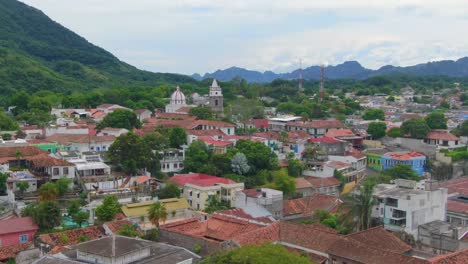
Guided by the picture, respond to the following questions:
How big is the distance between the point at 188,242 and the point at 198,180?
885 centimetres

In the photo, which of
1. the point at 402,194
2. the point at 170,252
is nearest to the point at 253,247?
the point at 170,252

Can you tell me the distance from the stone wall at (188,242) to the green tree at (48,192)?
6.26 m

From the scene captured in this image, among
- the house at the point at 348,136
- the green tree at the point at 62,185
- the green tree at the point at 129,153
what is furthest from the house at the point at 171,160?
the house at the point at 348,136

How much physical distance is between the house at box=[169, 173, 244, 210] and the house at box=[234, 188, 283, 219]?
1.89 metres

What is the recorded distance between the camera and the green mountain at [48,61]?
70312 mm

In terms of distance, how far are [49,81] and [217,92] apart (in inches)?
1137

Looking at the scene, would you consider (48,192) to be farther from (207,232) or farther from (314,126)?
(314,126)

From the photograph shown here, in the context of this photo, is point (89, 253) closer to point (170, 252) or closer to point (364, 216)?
point (170, 252)

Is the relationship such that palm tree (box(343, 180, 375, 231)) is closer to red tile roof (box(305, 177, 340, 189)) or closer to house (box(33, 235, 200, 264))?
red tile roof (box(305, 177, 340, 189))

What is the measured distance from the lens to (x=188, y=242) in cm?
1816

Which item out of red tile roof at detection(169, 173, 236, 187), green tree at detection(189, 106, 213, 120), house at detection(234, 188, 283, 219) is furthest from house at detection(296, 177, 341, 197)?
green tree at detection(189, 106, 213, 120)

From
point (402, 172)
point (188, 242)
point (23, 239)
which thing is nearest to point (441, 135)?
point (402, 172)

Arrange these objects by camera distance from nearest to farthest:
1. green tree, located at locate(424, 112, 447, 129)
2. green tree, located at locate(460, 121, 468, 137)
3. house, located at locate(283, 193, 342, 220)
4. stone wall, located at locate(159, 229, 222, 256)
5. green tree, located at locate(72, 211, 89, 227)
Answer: stone wall, located at locate(159, 229, 222, 256)
green tree, located at locate(72, 211, 89, 227)
house, located at locate(283, 193, 342, 220)
green tree, located at locate(460, 121, 468, 137)
green tree, located at locate(424, 112, 447, 129)

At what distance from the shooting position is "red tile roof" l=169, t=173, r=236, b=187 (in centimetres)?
2642
